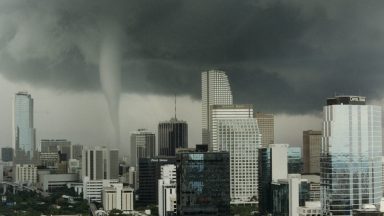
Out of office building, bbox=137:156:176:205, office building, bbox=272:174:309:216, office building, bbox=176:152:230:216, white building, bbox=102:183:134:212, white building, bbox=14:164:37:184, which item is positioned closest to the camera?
office building, bbox=176:152:230:216

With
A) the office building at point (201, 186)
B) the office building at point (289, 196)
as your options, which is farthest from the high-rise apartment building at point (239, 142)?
the office building at point (201, 186)

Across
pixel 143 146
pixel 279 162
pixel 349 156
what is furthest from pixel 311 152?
pixel 143 146

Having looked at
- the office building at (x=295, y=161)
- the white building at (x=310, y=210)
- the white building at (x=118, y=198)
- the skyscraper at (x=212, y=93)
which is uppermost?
the skyscraper at (x=212, y=93)

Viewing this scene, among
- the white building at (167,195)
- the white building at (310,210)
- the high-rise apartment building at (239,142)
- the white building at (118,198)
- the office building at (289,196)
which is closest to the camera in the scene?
the white building at (310,210)

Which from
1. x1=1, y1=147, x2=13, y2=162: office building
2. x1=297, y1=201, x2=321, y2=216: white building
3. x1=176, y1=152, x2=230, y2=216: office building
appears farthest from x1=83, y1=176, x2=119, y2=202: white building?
x1=297, y1=201, x2=321, y2=216: white building

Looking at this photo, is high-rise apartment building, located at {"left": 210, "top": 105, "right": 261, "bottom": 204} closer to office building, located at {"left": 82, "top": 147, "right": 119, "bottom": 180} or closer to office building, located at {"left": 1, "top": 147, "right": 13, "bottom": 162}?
office building, located at {"left": 82, "top": 147, "right": 119, "bottom": 180}

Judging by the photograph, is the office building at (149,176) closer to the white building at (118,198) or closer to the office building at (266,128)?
the white building at (118,198)

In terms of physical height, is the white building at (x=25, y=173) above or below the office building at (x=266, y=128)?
below
